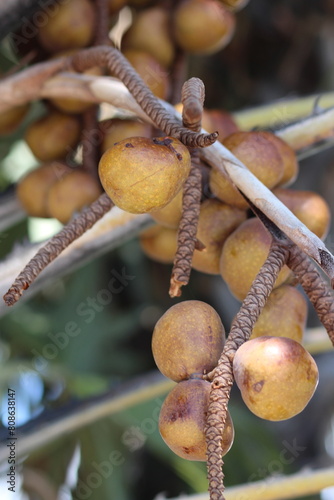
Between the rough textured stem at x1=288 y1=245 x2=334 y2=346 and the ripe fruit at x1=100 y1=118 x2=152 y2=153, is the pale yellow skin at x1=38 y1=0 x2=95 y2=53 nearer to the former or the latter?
the ripe fruit at x1=100 y1=118 x2=152 y2=153

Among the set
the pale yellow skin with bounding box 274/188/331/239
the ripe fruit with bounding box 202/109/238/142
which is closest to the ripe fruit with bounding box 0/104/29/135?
the ripe fruit with bounding box 202/109/238/142

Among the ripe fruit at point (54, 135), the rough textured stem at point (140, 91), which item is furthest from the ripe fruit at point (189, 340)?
the ripe fruit at point (54, 135)

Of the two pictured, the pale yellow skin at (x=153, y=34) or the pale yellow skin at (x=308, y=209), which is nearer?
the pale yellow skin at (x=308, y=209)

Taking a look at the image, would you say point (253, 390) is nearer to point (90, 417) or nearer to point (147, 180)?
point (147, 180)

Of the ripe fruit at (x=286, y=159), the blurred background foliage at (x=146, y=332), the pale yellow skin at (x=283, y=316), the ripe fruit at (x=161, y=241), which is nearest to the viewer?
the pale yellow skin at (x=283, y=316)

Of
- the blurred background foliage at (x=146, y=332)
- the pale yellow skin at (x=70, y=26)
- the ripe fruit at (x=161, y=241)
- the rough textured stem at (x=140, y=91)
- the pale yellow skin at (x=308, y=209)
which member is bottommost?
the blurred background foliage at (x=146, y=332)

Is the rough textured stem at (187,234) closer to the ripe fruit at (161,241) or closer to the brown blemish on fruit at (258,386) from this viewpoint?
the brown blemish on fruit at (258,386)

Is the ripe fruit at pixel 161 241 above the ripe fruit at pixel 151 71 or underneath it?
underneath
